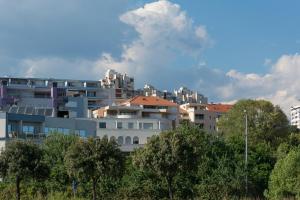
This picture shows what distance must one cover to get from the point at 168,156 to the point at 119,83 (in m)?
135

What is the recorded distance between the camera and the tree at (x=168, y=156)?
37688 mm

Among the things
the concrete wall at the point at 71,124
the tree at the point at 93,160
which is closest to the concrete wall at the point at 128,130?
the concrete wall at the point at 71,124

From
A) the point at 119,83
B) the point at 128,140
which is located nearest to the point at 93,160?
the point at 128,140

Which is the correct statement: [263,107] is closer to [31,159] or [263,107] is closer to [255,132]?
[255,132]

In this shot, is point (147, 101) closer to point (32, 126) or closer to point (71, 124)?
point (71, 124)

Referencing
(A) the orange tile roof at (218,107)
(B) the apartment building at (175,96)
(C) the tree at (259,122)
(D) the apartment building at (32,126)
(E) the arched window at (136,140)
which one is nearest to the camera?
(D) the apartment building at (32,126)

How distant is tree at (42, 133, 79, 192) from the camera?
145ft

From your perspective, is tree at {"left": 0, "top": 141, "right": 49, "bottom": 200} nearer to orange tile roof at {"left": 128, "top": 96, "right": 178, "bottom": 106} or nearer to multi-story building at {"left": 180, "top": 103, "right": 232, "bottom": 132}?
orange tile roof at {"left": 128, "top": 96, "right": 178, "bottom": 106}

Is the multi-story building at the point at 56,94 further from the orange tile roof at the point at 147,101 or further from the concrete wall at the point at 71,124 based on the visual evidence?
the concrete wall at the point at 71,124

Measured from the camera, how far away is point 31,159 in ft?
127

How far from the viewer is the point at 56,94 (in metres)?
127

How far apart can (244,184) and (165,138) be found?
37.8 feet

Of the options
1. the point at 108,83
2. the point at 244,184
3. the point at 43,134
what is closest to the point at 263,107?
the point at 43,134

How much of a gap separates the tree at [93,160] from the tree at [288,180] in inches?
430
